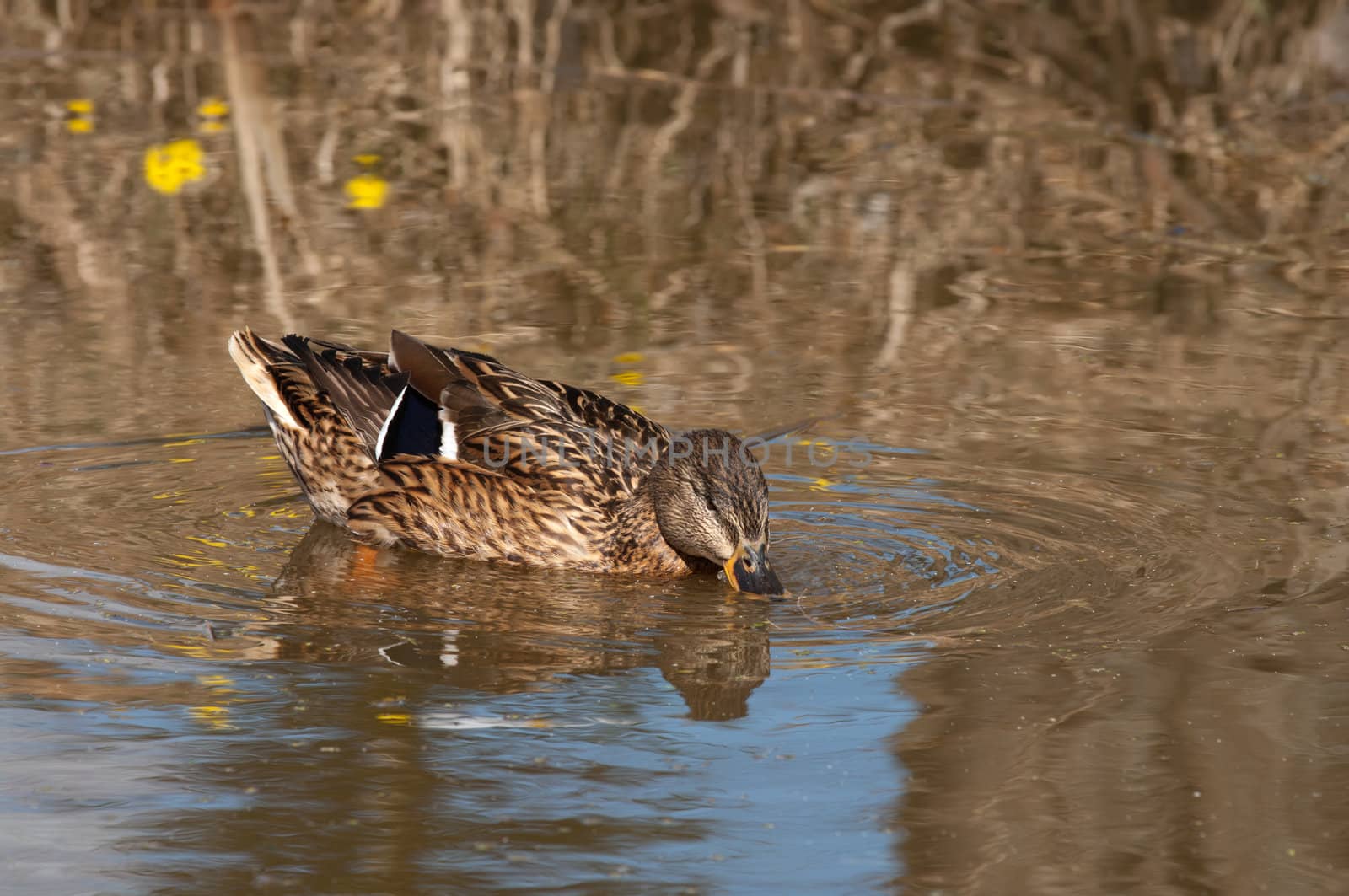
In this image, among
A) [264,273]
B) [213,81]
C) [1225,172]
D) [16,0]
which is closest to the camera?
[264,273]

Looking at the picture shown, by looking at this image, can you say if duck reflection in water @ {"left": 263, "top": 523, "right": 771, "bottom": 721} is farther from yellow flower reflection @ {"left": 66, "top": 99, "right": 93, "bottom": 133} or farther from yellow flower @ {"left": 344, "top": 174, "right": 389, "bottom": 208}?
yellow flower reflection @ {"left": 66, "top": 99, "right": 93, "bottom": 133}

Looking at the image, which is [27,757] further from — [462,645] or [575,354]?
[575,354]

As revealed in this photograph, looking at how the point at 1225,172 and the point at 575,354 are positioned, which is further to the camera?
the point at 1225,172

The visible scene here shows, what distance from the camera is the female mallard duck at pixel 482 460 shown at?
6609mm

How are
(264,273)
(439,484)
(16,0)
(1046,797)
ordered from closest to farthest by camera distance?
(1046,797) → (439,484) → (264,273) → (16,0)

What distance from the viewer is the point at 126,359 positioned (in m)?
8.15

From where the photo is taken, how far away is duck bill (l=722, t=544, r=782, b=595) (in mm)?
6023

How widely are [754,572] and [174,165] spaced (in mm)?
6345

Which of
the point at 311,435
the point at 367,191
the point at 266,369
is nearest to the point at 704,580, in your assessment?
the point at 311,435

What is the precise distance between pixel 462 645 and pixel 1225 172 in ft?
23.2

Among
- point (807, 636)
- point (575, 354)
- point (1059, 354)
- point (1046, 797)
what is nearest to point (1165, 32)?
point (1059, 354)

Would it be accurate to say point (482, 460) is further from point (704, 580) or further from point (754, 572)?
point (754, 572)

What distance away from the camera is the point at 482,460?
686cm

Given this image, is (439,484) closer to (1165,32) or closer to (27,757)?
(27,757)
